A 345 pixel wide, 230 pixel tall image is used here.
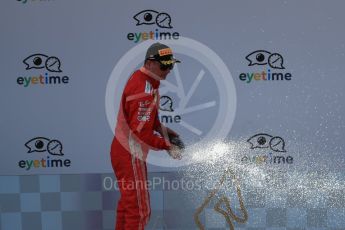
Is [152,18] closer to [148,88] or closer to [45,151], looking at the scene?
[148,88]

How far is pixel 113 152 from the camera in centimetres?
228

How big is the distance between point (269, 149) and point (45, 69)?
4.10 feet

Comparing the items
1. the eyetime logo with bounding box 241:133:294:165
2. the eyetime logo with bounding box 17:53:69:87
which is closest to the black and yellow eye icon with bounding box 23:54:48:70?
the eyetime logo with bounding box 17:53:69:87

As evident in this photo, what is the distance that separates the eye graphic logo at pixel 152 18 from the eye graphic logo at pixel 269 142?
734 millimetres

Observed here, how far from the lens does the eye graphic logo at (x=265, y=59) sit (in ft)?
7.59

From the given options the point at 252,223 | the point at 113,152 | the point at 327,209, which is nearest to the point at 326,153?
the point at 327,209

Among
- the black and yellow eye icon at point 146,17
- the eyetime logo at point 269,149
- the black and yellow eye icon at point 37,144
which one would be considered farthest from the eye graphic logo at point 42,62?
the eyetime logo at point 269,149

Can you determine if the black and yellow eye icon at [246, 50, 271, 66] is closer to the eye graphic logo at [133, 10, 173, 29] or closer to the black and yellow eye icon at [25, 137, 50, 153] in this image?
the eye graphic logo at [133, 10, 173, 29]

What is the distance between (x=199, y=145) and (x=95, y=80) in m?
0.64

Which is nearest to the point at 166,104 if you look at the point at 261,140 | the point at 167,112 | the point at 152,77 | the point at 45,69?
the point at 167,112

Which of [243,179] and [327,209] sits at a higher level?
[243,179]

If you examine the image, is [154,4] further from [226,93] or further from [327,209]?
[327,209]

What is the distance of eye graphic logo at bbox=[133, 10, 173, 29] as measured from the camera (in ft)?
7.60

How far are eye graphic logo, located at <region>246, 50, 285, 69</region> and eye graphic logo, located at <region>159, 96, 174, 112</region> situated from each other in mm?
456
